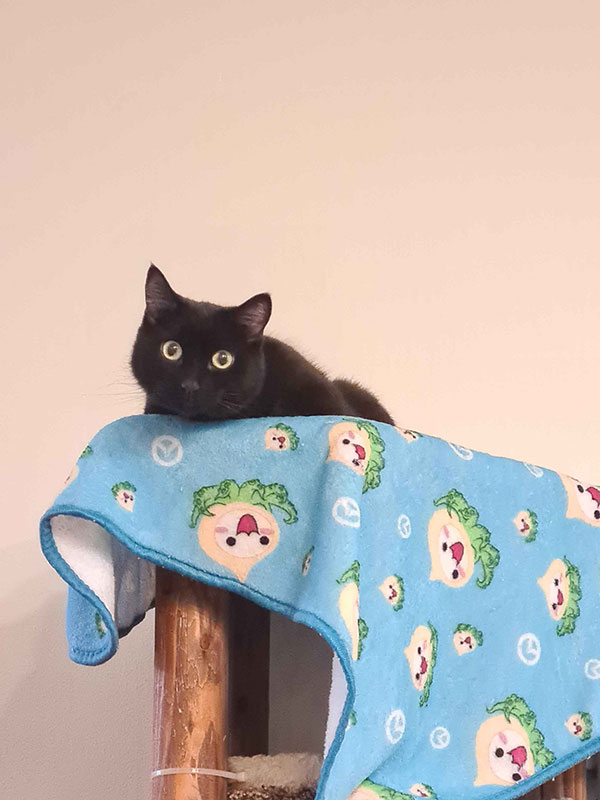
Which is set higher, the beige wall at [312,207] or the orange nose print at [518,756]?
the beige wall at [312,207]

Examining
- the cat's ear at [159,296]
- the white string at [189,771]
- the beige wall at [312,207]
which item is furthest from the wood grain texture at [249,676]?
the cat's ear at [159,296]

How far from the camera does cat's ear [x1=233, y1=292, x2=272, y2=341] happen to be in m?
1.02

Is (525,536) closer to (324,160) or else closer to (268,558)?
(268,558)

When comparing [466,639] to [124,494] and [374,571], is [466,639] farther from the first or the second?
[124,494]

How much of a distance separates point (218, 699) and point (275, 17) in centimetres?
131

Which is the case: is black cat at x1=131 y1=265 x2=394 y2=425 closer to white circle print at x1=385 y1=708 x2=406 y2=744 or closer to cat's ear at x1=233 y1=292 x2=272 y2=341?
cat's ear at x1=233 y1=292 x2=272 y2=341

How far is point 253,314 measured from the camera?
102 centimetres

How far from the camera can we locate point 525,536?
1071mm

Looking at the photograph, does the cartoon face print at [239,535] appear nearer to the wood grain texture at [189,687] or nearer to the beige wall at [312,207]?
the wood grain texture at [189,687]

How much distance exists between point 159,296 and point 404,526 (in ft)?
1.25

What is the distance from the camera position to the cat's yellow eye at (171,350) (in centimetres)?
100

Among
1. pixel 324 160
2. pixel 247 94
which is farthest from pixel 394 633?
pixel 247 94

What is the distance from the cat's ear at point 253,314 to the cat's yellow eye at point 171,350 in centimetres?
7

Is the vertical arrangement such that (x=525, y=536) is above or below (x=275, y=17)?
below
